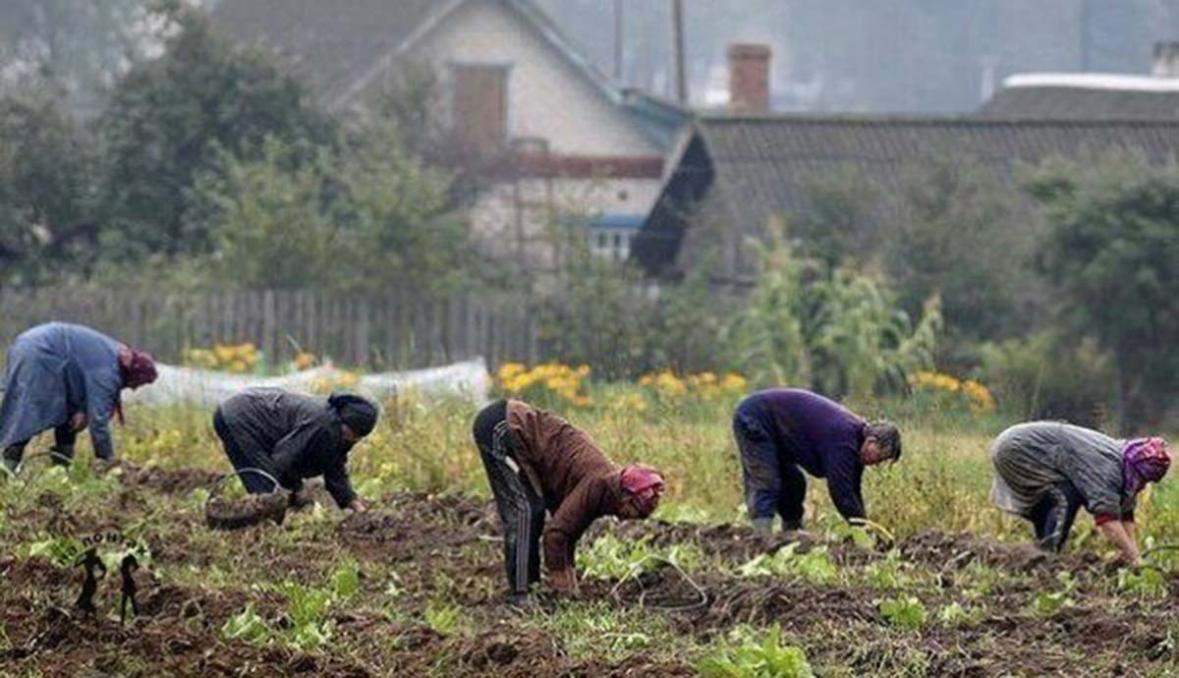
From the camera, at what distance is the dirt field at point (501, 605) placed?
35.9 ft

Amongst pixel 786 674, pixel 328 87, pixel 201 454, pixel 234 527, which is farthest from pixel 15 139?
pixel 786 674

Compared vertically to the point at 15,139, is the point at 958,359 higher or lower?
lower

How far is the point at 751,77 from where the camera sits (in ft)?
156

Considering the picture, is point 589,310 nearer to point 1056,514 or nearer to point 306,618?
point 1056,514

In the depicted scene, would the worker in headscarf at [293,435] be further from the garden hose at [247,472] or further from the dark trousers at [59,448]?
the dark trousers at [59,448]

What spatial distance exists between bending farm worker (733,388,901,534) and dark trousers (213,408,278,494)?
2690mm

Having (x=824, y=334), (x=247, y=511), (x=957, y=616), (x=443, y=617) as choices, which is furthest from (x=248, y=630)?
(x=824, y=334)

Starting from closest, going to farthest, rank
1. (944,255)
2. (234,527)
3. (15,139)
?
1. (234,527)
2. (944,255)
3. (15,139)

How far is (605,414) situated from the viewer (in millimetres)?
20594

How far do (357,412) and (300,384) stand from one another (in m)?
7.25

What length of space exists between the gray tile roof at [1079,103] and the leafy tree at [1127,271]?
12555 millimetres

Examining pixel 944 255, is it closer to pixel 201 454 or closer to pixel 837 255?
pixel 837 255

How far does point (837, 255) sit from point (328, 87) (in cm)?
1473

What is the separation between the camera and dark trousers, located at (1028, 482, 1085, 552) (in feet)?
50.9
